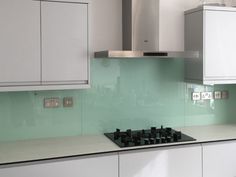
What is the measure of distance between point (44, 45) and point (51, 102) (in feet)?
2.00

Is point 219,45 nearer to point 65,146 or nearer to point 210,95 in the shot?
point 210,95

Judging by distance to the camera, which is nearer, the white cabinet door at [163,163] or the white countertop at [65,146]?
the white countertop at [65,146]

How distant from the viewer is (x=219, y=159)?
2.93 metres

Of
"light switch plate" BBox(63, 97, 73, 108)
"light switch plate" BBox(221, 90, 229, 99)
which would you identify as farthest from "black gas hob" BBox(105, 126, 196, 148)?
"light switch plate" BBox(221, 90, 229, 99)

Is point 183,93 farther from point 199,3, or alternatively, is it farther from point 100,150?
point 100,150

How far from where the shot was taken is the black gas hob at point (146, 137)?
274 cm

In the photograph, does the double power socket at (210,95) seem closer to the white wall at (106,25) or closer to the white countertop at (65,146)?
the white countertop at (65,146)

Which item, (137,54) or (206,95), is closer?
(137,54)

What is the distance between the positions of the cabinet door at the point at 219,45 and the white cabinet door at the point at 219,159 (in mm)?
681

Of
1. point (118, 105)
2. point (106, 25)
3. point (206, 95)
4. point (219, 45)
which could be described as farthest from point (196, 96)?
point (106, 25)

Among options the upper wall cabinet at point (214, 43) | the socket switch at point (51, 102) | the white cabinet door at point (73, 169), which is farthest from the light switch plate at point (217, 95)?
the socket switch at point (51, 102)

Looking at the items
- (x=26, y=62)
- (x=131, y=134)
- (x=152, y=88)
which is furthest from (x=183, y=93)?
(x=26, y=62)

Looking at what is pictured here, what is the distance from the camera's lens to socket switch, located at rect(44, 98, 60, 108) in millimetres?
2949

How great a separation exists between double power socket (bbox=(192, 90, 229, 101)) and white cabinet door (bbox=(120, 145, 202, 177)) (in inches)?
31.0
